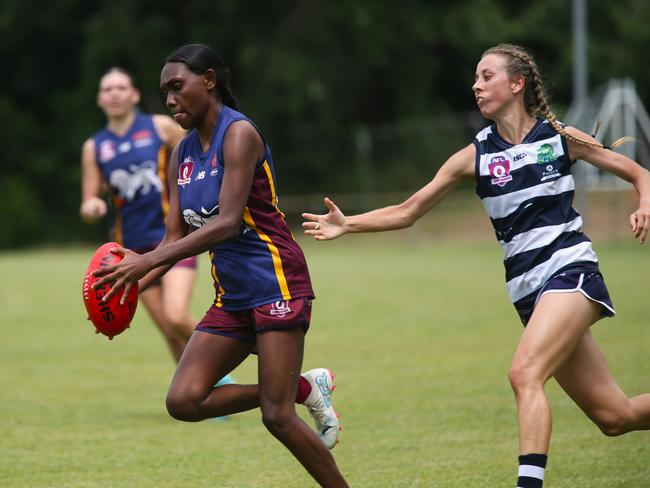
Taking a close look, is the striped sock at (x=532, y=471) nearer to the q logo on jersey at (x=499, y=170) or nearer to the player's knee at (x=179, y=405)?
the q logo on jersey at (x=499, y=170)

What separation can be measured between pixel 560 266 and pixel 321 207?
28972 mm

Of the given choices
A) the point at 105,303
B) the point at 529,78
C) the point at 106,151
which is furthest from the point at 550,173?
the point at 106,151

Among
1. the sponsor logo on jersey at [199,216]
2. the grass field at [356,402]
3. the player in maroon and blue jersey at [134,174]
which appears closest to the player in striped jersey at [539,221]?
the sponsor logo on jersey at [199,216]

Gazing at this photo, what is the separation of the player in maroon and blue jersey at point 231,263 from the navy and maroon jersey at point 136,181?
11.0ft

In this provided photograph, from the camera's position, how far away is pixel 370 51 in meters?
37.7

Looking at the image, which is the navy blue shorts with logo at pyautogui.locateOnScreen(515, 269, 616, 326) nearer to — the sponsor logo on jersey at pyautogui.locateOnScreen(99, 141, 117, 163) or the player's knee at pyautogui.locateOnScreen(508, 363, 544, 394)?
the player's knee at pyautogui.locateOnScreen(508, 363, 544, 394)

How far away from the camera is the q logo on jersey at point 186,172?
16.8ft

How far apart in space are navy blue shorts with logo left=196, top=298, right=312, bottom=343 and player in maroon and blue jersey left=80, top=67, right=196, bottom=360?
3.30m

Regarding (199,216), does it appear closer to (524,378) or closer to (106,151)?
(524,378)

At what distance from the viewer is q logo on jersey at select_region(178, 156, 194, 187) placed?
5.11 metres

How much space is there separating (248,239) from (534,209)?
1340 mm

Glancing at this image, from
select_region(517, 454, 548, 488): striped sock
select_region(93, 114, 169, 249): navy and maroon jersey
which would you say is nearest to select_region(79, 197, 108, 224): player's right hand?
select_region(93, 114, 169, 249): navy and maroon jersey

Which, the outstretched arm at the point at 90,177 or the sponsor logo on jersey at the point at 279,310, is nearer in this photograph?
the sponsor logo on jersey at the point at 279,310

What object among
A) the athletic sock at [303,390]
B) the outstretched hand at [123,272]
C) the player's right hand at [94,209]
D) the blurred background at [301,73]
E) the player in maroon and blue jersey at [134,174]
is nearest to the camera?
the outstretched hand at [123,272]
